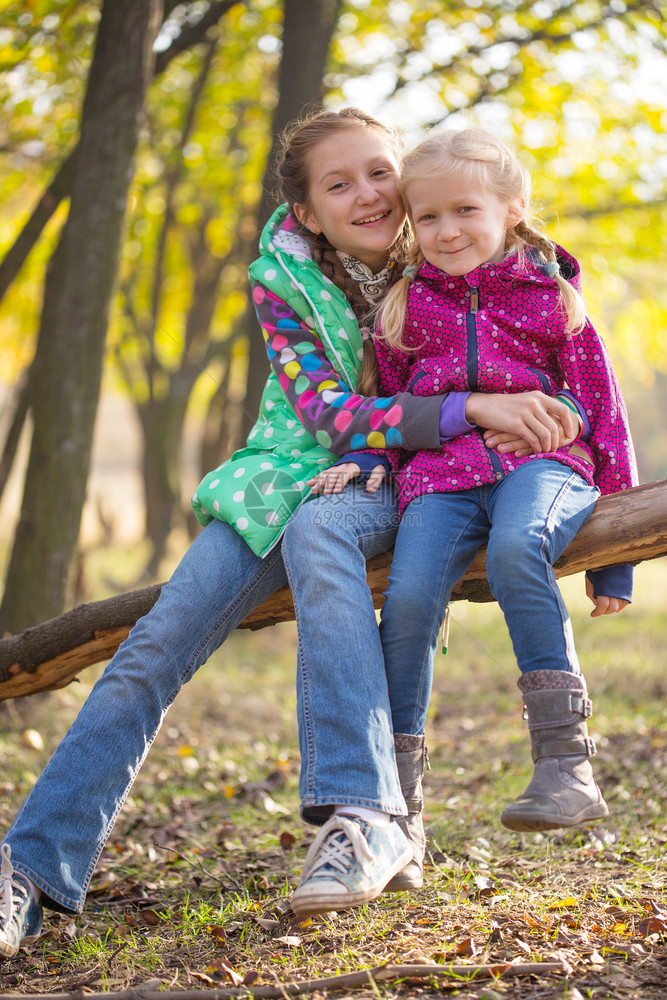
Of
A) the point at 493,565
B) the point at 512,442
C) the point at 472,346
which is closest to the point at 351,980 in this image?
the point at 493,565

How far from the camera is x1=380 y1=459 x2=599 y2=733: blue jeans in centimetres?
238

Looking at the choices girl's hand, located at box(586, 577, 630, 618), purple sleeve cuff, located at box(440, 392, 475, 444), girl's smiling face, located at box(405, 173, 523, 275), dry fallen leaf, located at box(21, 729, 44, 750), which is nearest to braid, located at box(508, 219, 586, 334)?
girl's smiling face, located at box(405, 173, 523, 275)

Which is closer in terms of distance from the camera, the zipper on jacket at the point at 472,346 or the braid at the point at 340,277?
the zipper on jacket at the point at 472,346

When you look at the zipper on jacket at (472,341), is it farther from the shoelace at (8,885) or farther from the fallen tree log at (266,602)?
the shoelace at (8,885)

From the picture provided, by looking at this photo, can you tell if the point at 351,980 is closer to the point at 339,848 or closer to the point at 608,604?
the point at 339,848

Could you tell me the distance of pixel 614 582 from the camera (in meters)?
2.78

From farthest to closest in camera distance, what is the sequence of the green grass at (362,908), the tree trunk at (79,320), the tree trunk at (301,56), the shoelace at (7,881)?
the tree trunk at (301,56), the tree trunk at (79,320), the green grass at (362,908), the shoelace at (7,881)

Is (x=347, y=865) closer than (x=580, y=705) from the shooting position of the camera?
Yes

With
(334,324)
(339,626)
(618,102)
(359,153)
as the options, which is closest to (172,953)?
(339,626)

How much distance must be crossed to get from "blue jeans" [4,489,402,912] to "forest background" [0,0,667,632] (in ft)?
4.79

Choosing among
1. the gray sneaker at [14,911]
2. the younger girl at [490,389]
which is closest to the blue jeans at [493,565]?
the younger girl at [490,389]

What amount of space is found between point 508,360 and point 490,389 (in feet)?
0.37

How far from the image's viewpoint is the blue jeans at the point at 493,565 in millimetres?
2385

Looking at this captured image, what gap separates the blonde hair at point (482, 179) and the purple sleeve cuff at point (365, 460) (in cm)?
37
